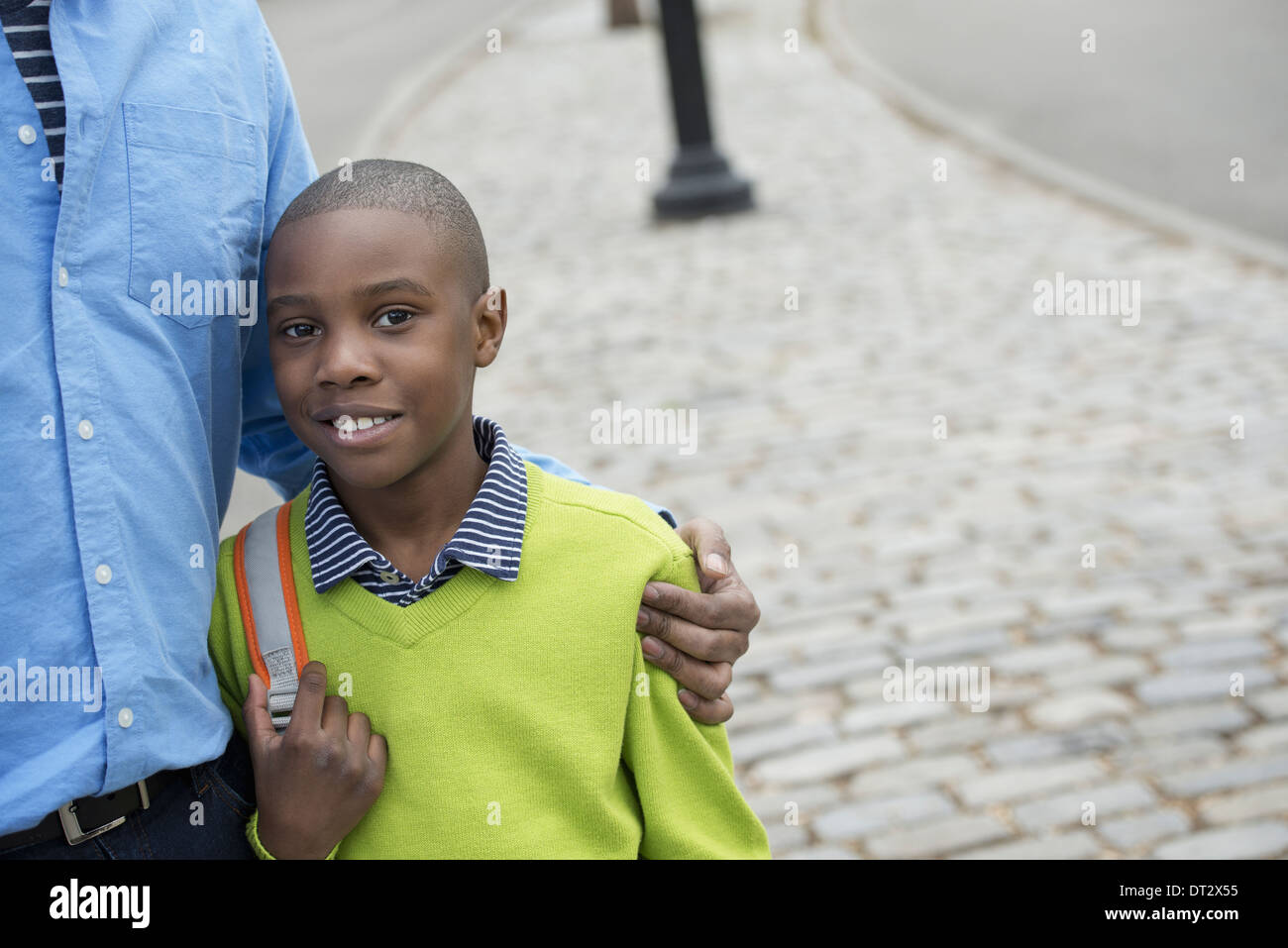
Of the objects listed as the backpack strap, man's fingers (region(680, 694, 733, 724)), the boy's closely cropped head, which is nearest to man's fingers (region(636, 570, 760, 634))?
man's fingers (region(680, 694, 733, 724))

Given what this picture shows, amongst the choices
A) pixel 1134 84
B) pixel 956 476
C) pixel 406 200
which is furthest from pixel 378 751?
pixel 1134 84

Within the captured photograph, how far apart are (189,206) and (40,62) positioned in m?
0.24

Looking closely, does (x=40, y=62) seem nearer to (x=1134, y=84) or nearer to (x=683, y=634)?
(x=683, y=634)

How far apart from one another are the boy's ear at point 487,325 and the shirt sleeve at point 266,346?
311 mm

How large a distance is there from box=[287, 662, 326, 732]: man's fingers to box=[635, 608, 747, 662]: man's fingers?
434mm

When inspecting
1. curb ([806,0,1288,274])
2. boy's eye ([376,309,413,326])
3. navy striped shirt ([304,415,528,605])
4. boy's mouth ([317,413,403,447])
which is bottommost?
curb ([806,0,1288,274])

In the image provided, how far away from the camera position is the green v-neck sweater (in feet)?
6.16

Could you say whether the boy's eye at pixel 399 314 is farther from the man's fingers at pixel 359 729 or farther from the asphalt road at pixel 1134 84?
the asphalt road at pixel 1134 84

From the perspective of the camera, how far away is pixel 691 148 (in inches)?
472

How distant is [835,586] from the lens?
204 inches

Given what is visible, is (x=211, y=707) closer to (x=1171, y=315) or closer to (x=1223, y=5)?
(x=1171, y=315)

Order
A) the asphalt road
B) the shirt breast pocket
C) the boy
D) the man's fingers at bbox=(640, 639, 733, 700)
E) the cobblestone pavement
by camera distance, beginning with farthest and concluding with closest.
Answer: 1. the asphalt road
2. the cobblestone pavement
3. the man's fingers at bbox=(640, 639, 733, 700)
4. the boy
5. the shirt breast pocket

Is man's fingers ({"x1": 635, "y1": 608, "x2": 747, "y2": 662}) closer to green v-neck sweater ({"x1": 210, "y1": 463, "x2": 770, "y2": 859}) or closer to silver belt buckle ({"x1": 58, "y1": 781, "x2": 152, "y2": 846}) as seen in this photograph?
green v-neck sweater ({"x1": 210, "y1": 463, "x2": 770, "y2": 859})

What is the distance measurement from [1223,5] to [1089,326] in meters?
12.0
